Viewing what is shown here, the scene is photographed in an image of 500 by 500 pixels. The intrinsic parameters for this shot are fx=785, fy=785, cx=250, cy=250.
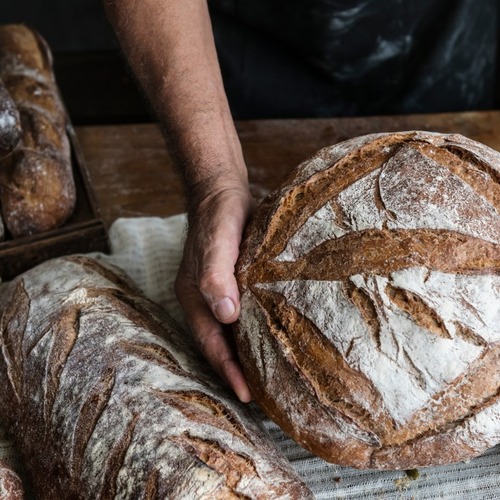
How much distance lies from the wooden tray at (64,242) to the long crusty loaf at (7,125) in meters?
0.23

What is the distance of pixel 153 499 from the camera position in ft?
3.96

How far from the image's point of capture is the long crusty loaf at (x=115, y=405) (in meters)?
1.24

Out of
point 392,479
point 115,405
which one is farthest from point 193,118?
point 392,479

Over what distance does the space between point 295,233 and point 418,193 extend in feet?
0.74

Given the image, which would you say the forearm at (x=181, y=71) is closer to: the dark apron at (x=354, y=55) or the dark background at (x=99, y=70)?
the dark background at (x=99, y=70)

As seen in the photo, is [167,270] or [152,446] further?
[167,270]

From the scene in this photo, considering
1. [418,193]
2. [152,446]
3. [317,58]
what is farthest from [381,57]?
[152,446]

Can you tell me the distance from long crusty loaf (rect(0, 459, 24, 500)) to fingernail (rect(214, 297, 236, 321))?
17.3 inches

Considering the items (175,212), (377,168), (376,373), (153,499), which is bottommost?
(175,212)

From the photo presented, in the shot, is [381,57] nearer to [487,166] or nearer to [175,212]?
[175,212]

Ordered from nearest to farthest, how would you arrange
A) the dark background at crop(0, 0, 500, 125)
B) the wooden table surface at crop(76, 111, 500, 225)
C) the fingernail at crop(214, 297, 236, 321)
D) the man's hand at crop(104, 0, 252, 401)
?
the fingernail at crop(214, 297, 236, 321) → the man's hand at crop(104, 0, 252, 401) → the wooden table surface at crop(76, 111, 500, 225) → the dark background at crop(0, 0, 500, 125)

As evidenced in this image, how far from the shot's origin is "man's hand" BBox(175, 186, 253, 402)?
4.62 feet

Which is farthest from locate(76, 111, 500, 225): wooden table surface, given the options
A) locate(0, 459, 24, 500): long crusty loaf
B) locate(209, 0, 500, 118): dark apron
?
locate(0, 459, 24, 500): long crusty loaf

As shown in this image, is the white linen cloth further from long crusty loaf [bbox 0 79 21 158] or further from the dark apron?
the dark apron
